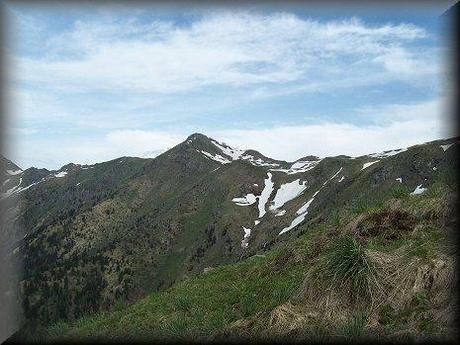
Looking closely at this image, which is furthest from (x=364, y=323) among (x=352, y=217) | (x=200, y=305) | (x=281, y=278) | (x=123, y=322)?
(x=123, y=322)

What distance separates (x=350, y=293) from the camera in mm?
8617

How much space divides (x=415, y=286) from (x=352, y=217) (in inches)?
253

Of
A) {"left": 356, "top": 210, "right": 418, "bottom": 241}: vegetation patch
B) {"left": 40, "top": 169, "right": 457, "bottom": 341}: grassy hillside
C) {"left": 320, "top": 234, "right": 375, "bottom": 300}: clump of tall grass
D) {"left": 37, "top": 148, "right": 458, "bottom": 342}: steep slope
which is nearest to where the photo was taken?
{"left": 37, "top": 148, "right": 458, "bottom": 342}: steep slope

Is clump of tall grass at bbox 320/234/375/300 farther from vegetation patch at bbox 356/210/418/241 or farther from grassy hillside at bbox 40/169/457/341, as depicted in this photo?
vegetation patch at bbox 356/210/418/241

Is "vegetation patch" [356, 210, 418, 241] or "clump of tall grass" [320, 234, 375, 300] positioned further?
"vegetation patch" [356, 210, 418, 241]

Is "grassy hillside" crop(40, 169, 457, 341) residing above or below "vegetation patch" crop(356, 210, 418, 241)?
below

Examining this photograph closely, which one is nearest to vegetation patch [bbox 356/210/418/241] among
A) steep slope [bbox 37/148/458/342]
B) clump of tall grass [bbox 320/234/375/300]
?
steep slope [bbox 37/148/458/342]

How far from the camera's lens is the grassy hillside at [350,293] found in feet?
24.4

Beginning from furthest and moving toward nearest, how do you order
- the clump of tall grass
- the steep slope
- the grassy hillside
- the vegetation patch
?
the vegetation patch < the clump of tall grass < the grassy hillside < the steep slope

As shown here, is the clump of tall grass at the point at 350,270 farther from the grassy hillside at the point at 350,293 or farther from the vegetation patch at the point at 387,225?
the vegetation patch at the point at 387,225

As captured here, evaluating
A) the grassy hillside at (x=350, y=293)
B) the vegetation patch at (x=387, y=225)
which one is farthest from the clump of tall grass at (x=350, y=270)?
the vegetation patch at (x=387, y=225)

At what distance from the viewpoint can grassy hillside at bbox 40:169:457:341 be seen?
743 centimetres

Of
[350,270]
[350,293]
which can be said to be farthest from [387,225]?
[350,293]

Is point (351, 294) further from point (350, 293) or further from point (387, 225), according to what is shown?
point (387, 225)
